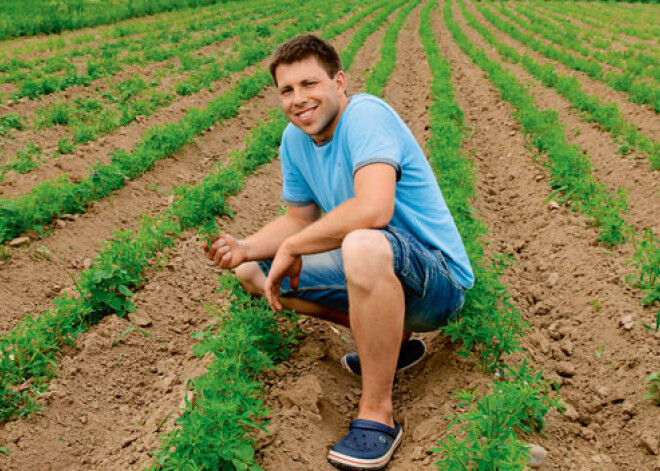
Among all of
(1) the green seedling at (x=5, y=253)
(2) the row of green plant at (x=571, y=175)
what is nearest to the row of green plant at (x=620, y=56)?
(2) the row of green plant at (x=571, y=175)

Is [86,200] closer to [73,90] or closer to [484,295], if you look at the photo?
[484,295]

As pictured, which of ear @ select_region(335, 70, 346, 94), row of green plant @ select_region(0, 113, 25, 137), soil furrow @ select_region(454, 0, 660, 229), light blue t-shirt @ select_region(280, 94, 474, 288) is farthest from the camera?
row of green plant @ select_region(0, 113, 25, 137)

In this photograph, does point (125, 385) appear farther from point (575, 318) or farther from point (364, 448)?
point (575, 318)

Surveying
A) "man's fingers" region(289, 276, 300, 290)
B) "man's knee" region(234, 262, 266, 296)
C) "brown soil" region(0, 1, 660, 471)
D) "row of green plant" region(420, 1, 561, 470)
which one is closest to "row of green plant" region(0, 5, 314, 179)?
"brown soil" region(0, 1, 660, 471)

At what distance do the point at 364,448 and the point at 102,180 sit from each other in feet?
14.9

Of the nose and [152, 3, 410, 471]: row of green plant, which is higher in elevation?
the nose

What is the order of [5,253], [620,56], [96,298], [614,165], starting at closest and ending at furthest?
[96,298] < [5,253] < [614,165] < [620,56]

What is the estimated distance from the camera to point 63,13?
63.3 feet

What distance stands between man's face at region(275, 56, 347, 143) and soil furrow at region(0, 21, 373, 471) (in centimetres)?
163

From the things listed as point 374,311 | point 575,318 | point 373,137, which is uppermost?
point 373,137

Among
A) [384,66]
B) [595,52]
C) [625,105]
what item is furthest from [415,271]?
[595,52]

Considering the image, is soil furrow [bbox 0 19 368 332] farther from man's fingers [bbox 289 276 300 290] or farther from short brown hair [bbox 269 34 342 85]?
short brown hair [bbox 269 34 342 85]

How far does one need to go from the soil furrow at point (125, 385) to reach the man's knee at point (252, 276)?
567 mm

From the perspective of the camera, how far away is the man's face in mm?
3076
